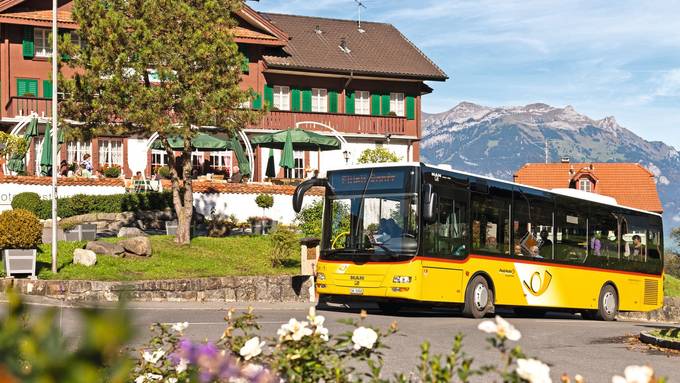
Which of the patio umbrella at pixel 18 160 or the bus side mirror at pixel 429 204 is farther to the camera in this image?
the patio umbrella at pixel 18 160

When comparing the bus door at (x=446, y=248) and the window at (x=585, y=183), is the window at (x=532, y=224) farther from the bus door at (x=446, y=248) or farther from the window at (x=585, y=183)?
the window at (x=585, y=183)

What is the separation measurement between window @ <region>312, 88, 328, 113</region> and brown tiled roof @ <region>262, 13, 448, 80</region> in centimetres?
153

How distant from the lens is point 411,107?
5416cm

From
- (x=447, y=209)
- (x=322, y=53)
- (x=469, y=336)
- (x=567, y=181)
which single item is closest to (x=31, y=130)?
(x=322, y=53)

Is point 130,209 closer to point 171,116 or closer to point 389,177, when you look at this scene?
point 171,116

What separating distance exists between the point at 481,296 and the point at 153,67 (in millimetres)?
12659

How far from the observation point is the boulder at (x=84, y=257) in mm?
23281

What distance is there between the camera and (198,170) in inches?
1852

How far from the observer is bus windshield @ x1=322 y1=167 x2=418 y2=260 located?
18.3m

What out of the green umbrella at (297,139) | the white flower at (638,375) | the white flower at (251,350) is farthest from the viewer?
the green umbrella at (297,139)

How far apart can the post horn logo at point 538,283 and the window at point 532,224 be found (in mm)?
418

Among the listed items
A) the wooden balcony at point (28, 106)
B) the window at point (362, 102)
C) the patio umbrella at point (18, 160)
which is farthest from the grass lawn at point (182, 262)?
the window at point (362, 102)

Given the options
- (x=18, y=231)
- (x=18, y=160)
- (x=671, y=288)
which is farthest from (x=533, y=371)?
(x=671, y=288)

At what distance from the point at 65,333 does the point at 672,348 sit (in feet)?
45.4
